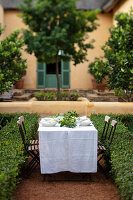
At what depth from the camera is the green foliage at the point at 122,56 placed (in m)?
7.53

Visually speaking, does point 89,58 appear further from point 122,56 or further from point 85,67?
point 122,56

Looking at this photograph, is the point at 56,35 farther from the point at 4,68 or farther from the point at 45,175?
the point at 45,175

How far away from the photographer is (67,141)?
4.30 metres

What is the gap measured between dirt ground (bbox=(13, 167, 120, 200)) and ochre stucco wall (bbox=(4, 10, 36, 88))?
9.32 m

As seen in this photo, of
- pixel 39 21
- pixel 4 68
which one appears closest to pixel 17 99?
pixel 39 21

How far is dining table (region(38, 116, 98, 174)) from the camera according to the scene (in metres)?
4.25

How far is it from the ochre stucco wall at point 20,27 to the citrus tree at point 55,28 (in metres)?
3.40

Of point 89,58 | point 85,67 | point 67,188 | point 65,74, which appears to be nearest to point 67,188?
point 67,188

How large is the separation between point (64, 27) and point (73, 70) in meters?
3.91

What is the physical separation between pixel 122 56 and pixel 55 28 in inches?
129

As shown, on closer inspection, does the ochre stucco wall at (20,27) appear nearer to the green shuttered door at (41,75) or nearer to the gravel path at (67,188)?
the green shuttered door at (41,75)

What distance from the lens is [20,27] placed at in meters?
13.5

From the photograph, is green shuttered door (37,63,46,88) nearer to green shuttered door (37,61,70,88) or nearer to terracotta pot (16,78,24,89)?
green shuttered door (37,61,70,88)

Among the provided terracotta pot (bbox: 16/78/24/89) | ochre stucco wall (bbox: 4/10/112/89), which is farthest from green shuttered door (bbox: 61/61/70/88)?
terracotta pot (bbox: 16/78/24/89)
